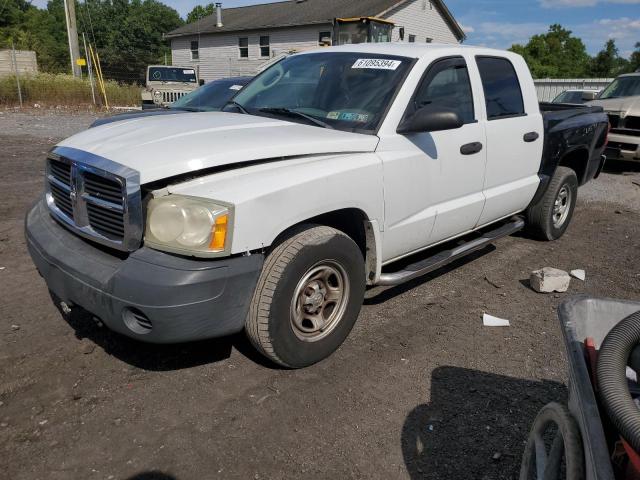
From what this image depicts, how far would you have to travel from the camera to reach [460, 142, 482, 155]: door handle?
401 cm

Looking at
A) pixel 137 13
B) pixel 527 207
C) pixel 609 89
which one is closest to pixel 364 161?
pixel 527 207

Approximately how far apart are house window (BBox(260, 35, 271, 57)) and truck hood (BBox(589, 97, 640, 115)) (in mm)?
24607

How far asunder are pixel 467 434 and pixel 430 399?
33 centimetres

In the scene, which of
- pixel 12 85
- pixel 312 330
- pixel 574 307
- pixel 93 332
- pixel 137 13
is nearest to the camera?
pixel 574 307

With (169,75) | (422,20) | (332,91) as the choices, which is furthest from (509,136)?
(422,20)

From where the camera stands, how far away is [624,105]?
10.5 meters

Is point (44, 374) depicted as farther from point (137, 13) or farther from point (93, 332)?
point (137, 13)

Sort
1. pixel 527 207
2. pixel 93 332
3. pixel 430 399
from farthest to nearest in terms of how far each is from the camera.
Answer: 1. pixel 527 207
2. pixel 93 332
3. pixel 430 399

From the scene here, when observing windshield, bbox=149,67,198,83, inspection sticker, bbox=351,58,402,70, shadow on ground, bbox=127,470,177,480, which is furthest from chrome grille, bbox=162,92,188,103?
shadow on ground, bbox=127,470,177,480

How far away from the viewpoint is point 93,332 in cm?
356

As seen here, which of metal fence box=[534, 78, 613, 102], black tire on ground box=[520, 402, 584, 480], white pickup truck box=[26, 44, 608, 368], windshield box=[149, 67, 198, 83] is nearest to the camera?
black tire on ground box=[520, 402, 584, 480]

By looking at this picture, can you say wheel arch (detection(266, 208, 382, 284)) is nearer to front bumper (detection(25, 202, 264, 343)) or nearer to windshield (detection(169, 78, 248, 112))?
front bumper (detection(25, 202, 264, 343))

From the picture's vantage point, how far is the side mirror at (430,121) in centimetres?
342

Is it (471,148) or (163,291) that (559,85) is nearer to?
(471,148)
